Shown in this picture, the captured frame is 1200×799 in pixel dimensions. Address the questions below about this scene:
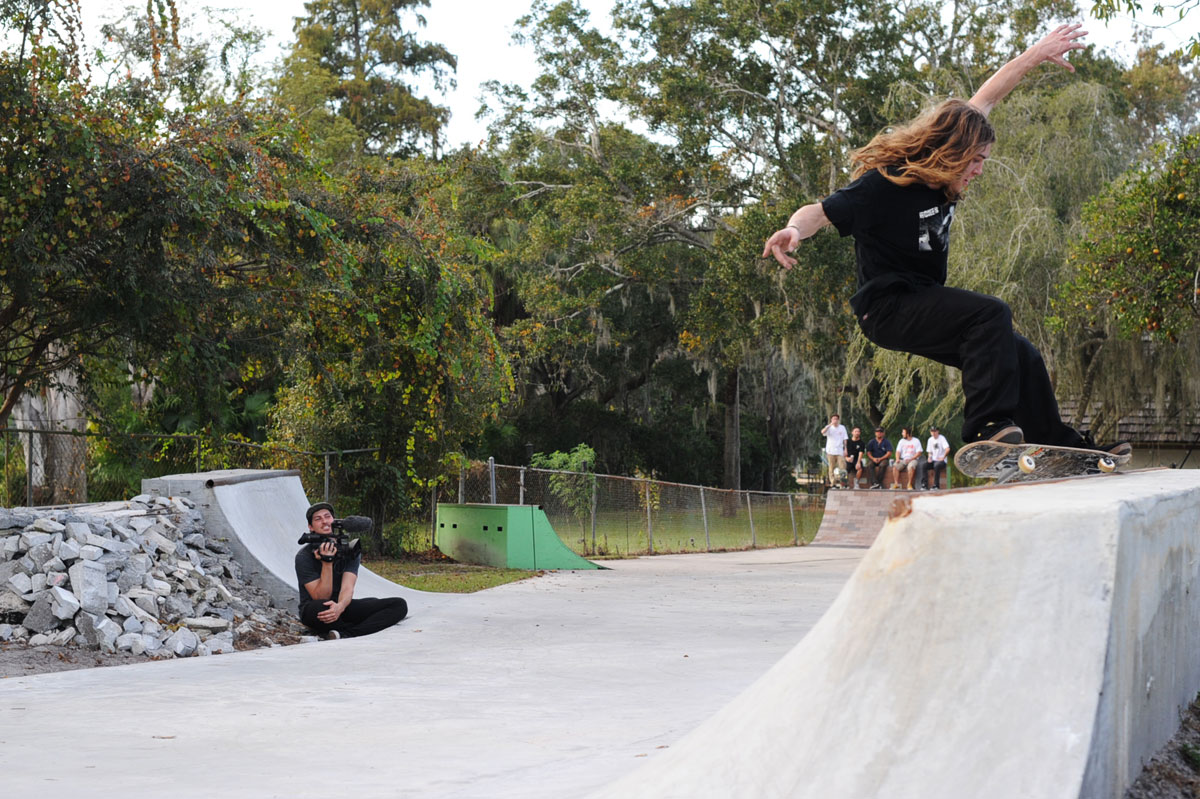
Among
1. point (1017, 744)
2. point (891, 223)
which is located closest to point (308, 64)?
point (891, 223)

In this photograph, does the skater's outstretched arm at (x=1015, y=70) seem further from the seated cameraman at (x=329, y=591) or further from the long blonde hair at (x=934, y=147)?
the seated cameraman at (x=329, y=591)

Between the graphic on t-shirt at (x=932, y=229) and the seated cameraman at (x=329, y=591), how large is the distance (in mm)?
5110

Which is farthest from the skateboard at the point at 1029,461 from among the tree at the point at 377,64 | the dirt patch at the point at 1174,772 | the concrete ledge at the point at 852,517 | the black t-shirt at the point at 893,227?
the tree at the point at 377,64

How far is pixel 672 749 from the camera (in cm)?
312

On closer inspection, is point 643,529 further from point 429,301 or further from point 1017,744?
point 1017,744

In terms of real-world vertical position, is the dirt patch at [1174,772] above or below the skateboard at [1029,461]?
below

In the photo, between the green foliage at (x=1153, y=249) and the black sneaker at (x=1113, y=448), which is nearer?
the black sneaker at (x=1113, y=448)

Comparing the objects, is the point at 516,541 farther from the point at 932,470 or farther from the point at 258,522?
the point at 932,470

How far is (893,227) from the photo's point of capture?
4.64m

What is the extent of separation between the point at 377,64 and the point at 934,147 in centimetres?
4300

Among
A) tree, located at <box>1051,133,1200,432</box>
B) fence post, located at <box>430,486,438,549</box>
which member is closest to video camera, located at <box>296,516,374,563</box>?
fence post, located at <box>430,486,438,549</box>

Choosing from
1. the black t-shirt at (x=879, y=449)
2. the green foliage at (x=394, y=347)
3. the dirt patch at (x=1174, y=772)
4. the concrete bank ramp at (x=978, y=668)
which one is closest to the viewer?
the concrete bank ramp at (x=978, y=668)

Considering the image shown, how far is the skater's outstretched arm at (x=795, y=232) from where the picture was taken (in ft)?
14.1

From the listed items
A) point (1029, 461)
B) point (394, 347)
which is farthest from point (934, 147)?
point (394, 347)
